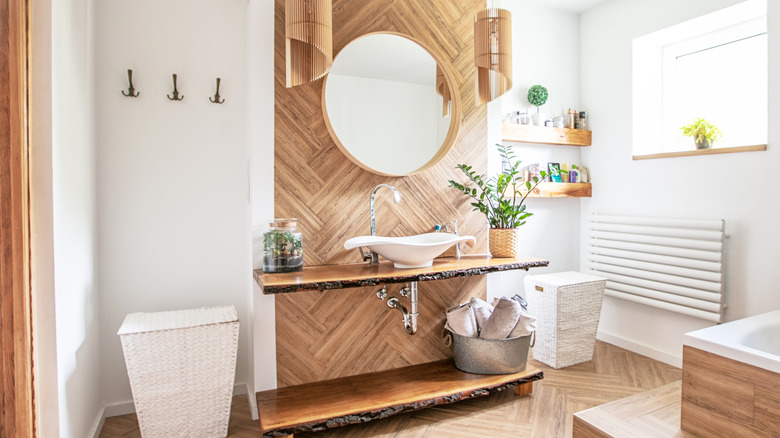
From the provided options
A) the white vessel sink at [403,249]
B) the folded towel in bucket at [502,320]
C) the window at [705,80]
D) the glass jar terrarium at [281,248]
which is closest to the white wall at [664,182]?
the window at [705,80]

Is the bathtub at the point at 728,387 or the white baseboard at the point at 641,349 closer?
the bathtub at the point at 728,387

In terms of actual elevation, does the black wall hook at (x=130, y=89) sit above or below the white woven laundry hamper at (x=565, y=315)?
above

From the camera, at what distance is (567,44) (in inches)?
145

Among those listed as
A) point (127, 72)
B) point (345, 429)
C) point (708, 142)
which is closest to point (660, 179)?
point (708, 142)

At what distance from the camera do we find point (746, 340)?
1.91m

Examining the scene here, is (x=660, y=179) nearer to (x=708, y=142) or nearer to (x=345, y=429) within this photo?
(x=708, y=142)

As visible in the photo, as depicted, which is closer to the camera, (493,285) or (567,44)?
(493,285)

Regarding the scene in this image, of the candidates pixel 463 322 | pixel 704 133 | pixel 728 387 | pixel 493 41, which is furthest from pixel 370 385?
pixel 704 133

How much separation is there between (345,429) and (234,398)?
2.47 ft

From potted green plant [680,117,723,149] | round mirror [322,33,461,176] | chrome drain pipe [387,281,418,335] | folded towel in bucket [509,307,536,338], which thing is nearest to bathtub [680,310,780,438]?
folded towel in bucket [509,307,536,338]

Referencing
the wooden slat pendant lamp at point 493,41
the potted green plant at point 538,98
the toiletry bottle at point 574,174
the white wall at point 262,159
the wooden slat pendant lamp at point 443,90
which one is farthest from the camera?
the toiletry bottle at point 574,174

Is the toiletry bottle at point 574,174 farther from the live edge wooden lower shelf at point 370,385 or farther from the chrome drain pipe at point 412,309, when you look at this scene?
the chrome drain pipe at point 412,309

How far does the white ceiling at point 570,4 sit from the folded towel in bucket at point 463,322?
2548mm

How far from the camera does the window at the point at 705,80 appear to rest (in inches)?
112
